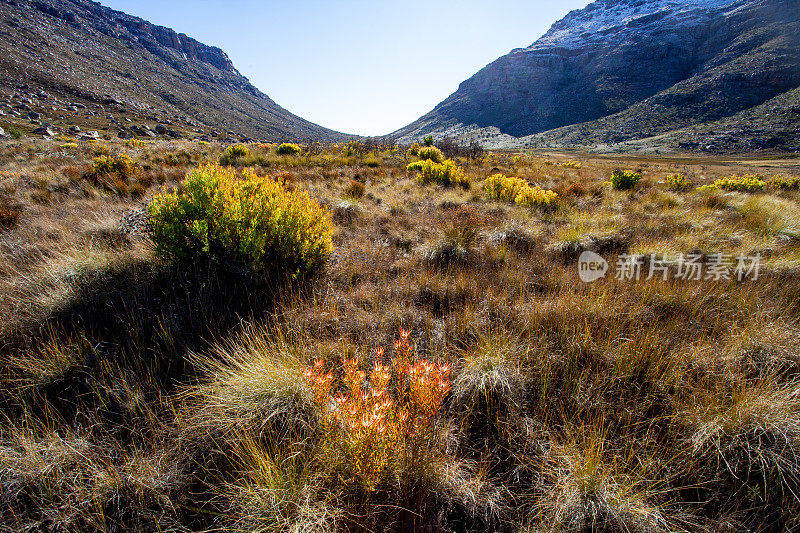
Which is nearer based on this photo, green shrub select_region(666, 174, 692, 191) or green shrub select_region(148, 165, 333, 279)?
green shrub select_region(148, 165, 333, 279)

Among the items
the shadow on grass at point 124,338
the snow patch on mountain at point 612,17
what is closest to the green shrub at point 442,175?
the shadow on grass at point 124,338

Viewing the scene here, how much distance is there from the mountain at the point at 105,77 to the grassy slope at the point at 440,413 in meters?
45.2

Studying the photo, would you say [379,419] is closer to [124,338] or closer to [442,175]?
[124,338]

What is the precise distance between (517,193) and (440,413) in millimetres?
7357

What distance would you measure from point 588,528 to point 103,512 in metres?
2.39

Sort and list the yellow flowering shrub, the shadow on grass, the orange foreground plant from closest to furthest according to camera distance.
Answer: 1. the orange foreground plant
2. the shadow on grass
3. the yellow flowering shrub

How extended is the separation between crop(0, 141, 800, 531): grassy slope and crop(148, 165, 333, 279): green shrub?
323 mm

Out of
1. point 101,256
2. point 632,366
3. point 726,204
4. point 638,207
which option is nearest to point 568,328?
point 632,366

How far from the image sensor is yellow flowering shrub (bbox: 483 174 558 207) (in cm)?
700

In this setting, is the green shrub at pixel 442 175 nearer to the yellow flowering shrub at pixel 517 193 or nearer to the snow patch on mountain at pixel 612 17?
the yellow flowering shrub at pixel 517 193

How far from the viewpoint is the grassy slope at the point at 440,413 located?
149 cm

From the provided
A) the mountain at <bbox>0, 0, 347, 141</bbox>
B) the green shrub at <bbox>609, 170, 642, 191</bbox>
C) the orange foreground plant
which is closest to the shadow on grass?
the orange foreground plant

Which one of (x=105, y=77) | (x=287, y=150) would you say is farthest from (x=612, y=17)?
(x=287, y=150)

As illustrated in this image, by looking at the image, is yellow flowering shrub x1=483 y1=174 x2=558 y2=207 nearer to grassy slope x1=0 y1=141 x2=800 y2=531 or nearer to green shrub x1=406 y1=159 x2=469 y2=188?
→ green shrub x1=406 y1=159 x2=469 y2=188
